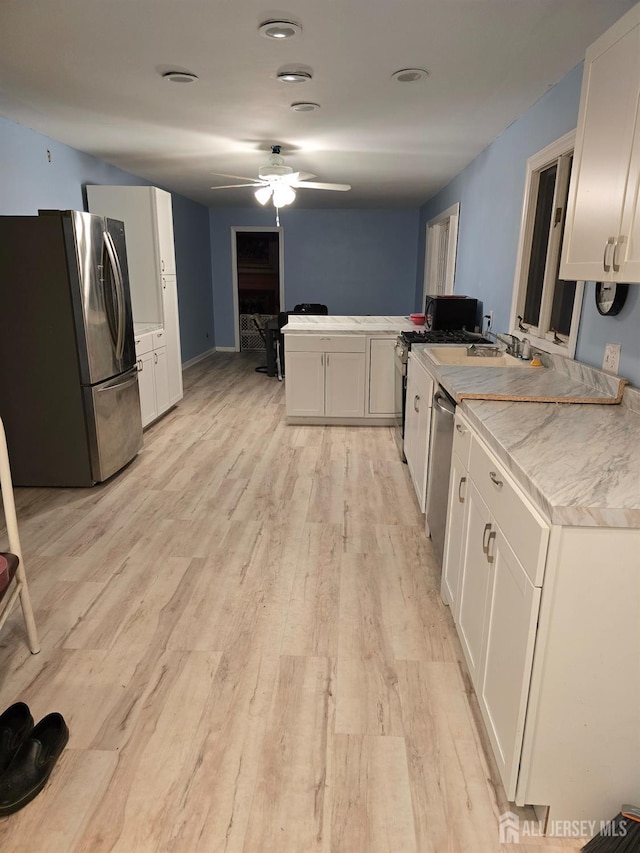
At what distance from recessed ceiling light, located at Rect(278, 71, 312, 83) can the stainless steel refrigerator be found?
1.39 meters

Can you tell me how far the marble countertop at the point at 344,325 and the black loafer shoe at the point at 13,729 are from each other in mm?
3530

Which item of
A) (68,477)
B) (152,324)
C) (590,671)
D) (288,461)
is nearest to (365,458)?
(288,461)

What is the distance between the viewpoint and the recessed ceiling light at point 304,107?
3.21 m

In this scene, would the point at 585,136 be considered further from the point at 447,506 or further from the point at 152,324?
the point at 152,324

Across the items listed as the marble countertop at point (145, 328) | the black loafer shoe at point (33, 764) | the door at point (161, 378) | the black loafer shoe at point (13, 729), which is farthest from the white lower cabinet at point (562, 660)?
the door at point (161, 378)

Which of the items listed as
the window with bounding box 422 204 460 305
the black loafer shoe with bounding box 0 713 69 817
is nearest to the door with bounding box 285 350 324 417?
the window with bounding box 422 204 460 305

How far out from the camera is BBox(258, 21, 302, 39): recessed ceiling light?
217cm

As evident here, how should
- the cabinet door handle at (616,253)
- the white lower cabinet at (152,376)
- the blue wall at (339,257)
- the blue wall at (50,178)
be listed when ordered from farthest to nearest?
the blue wall at (339,257), the white lower cabinet at (152,376), the blue wall at (50,178), the cabinet door handle at (616,253)

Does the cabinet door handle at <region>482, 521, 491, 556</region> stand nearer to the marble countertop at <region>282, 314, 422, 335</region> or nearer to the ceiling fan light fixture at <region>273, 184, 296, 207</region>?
the marble countertop at <region>282, 314, 422, 335</region>

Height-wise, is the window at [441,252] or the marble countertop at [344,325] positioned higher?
the window at [441,252]

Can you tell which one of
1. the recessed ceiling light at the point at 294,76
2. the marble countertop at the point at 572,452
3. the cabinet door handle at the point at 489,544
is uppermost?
the recessed ceiling light at the point at 294,76

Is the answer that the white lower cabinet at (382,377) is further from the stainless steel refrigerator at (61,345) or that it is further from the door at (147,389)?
the stainless steel refrigerator at (61,345)

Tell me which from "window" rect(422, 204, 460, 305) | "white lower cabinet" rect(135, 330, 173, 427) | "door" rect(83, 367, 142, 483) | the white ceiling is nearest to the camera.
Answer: the white ceiling

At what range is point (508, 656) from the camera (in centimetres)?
135
